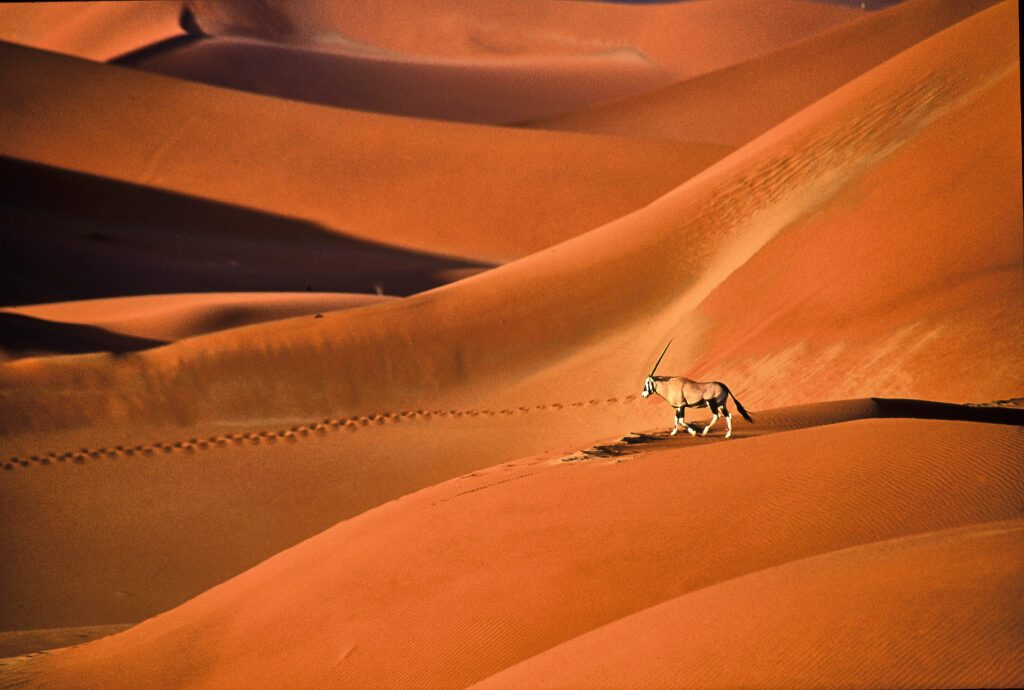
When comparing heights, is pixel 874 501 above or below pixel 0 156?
below

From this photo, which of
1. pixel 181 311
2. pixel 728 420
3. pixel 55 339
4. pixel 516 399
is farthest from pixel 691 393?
pixel 181 311

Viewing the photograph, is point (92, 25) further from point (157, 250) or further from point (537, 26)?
point (157, 250)

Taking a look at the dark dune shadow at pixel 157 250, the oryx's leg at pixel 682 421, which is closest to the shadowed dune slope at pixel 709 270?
the oryx's leg at pixel 682 421

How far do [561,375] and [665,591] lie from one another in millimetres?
7069

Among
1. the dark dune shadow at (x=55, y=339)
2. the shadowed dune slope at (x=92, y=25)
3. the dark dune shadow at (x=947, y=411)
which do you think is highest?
the shadowed dune slope at (x=92, y=25)

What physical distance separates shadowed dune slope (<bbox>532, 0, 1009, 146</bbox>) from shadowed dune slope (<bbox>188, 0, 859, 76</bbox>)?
14.9 m

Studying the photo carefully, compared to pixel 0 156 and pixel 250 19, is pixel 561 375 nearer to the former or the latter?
pixel 0 156

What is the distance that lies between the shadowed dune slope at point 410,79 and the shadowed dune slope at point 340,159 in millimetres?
13379

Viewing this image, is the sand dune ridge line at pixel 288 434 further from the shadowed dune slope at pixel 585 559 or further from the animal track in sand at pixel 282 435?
the shadowed dune slope at pixel 585 559

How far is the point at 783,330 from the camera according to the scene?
10.2 m

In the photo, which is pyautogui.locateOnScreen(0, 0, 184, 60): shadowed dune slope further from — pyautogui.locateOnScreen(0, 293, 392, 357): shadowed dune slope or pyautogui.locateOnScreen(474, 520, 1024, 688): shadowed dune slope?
pyautogui.locateOnScreen(474, 520, 1024, 688): shadowed dune slope

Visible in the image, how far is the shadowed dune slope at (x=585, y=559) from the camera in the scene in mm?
4496

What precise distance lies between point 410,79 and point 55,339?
34.3 m

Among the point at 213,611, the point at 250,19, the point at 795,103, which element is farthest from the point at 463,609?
the point at 250,19
